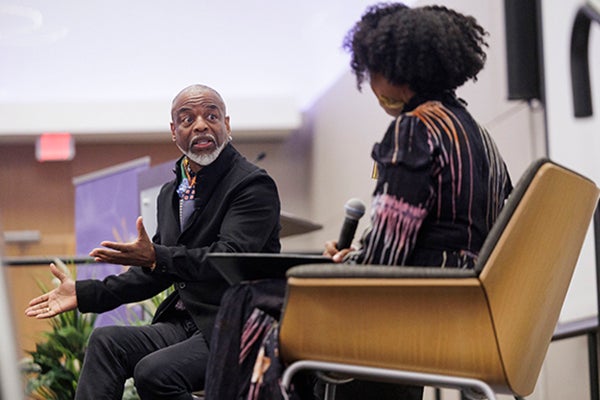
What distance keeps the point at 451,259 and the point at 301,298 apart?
0.90 ft

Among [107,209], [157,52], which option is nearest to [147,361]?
[107,209]

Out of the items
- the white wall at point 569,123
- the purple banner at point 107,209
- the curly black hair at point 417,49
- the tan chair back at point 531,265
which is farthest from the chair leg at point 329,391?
the purple banner at point 107,209

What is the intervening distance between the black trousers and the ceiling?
3.69 m

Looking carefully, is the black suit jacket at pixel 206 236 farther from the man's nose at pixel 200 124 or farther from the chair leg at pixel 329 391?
the chair leg at pixel 329 391

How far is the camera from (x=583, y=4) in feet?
6.36

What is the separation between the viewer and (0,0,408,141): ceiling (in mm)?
5953

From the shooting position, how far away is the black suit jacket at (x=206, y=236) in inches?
70.1

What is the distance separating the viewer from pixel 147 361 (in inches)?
68.6

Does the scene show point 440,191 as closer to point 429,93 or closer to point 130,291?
point 429,93

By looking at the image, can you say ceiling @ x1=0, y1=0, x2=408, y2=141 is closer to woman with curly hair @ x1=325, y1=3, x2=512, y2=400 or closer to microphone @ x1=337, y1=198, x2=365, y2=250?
woman with curly hair @ x1=325, y1=3, x2=512, y2=400

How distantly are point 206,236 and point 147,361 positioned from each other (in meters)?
0.28

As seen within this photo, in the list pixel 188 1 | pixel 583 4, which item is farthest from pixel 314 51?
pixel 583 4

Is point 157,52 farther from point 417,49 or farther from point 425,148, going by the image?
point 425,148

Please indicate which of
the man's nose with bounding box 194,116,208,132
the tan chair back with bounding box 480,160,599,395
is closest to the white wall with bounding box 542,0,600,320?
the tan chair back with bounding box 480,160,599,395
